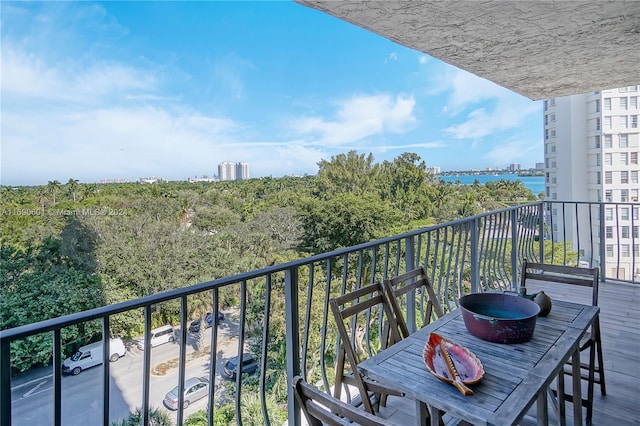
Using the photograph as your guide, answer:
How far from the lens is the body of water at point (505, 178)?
22797mm

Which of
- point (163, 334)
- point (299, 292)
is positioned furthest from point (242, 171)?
point (299, 292)

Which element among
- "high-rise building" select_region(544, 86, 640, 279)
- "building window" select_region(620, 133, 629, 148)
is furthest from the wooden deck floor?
"building window" select_region(620, 133, 629, 148)

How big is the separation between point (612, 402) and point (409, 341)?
1.58m

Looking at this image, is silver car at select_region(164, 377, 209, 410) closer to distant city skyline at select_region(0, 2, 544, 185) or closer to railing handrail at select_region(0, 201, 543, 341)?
railing handrail at select_region(0, 201, 543, 341)

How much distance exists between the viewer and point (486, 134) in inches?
1501

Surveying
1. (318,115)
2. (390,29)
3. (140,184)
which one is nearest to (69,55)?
(140,184)

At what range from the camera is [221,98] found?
3269 cm

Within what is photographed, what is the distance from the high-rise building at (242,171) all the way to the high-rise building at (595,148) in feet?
74.1

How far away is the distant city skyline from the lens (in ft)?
79.9

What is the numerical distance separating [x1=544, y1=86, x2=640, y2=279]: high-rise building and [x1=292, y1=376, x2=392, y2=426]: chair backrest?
17106 mm

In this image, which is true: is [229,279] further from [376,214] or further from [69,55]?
[69,55]

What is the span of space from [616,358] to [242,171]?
31.1 meters

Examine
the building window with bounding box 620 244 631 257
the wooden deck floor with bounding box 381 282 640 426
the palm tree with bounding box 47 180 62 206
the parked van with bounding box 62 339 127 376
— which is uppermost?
the palm tree with bounding box 47 180 62 206

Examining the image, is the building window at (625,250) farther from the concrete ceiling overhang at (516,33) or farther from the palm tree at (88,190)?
the palm tree at (88,190)
